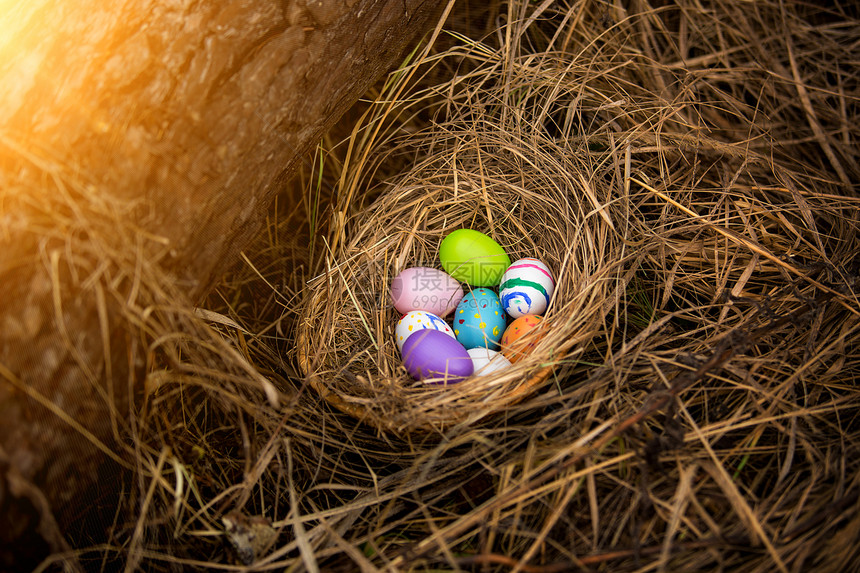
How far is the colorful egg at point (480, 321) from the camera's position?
188cm

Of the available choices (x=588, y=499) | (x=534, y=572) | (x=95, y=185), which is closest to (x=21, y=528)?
(x=95, y=185)

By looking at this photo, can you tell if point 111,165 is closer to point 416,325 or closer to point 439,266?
point 416,325

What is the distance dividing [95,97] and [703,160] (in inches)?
79.8

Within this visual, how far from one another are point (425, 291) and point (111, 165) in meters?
1.05

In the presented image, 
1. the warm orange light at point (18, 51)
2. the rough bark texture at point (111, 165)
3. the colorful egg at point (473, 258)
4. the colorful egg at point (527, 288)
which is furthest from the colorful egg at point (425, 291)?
the warm orange light at point (18, 51)

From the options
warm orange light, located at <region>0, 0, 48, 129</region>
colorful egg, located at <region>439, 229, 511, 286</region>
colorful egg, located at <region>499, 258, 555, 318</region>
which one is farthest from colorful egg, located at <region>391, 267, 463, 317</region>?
warm orange light, located at <region>0, 0, 48, 129</region>

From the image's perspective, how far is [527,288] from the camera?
6.07 feet

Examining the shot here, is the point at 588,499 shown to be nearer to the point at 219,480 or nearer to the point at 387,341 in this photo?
the point at 387,341

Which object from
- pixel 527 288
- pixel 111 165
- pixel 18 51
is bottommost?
pixel 527 288

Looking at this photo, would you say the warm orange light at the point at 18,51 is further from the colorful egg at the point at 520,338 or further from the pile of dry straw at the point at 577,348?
the colorful egg at the point at 520,338

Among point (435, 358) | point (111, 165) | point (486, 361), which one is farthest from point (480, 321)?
point (111, 165)

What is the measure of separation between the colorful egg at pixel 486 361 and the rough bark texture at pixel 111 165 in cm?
82

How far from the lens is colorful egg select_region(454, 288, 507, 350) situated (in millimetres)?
1875

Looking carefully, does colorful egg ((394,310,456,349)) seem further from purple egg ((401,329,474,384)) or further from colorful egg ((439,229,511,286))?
colorful egg ((439,229,511,286))
